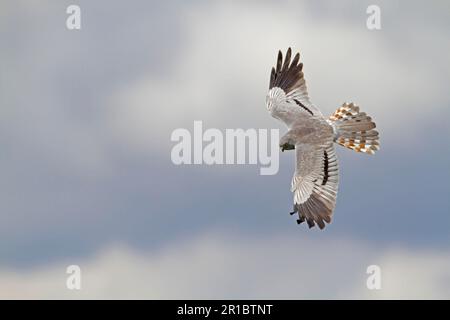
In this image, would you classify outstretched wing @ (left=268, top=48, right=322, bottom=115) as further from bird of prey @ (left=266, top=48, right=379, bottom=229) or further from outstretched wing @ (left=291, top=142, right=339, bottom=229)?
outstretched wing @ (left=291, top=142, right=339, bottom=229)

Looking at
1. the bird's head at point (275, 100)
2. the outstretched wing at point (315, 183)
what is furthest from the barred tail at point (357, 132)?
the bird's head at point (275, 100)

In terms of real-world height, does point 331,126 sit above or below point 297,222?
above

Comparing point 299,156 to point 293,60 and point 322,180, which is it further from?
point 293,60

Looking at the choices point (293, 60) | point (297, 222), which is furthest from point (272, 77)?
point (297, 222)

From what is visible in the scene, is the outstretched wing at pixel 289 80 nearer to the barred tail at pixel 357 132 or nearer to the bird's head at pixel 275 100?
the bird's head at pixel 275 100

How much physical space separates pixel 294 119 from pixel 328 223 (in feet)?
10.8

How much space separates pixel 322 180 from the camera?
2244 centimetres

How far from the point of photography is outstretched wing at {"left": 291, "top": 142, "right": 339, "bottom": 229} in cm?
2205

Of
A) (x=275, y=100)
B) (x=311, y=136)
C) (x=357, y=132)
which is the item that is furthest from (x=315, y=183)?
(x=275, y=100)

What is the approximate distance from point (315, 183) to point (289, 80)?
3.81m

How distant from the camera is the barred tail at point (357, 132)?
2394 centimetres

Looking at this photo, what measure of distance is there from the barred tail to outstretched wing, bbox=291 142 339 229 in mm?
1004

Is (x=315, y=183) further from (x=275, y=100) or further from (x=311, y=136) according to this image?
(x=275, y=100)

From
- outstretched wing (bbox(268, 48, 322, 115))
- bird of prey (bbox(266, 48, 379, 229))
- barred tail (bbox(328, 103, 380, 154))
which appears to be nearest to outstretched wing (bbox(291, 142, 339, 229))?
bird of prey (bbox(266, 48, 379, 229))
